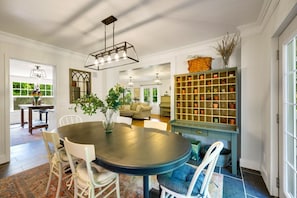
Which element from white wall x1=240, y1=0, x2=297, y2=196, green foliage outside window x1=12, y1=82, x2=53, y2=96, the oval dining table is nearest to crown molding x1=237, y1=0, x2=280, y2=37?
white wall x1=240, y1=0, x2=297, y2=196

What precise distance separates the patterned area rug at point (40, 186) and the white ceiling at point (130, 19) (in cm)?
241

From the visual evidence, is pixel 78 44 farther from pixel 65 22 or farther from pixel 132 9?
pixel 132 9

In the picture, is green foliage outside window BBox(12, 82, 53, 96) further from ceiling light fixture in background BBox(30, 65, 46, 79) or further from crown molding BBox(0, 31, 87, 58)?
crown molding BBox(0, 31, 87, 58)

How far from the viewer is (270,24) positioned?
1.87m

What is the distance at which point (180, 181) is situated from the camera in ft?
4.06

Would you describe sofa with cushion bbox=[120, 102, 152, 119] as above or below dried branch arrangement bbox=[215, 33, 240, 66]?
below

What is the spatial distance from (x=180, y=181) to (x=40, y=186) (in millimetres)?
1967

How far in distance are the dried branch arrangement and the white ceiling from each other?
164 millimetres

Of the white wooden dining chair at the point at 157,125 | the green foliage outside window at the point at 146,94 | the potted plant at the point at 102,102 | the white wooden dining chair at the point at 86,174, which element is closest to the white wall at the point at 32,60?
the potted plant at the point at 102,102

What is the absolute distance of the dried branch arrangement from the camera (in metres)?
2.52

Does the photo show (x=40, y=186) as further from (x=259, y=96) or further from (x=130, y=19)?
(x=259, y=96)

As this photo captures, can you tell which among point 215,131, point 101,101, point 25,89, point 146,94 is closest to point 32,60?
point 101,101

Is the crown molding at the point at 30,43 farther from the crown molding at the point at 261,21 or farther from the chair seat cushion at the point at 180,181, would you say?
the crown molding at the point at 261,21

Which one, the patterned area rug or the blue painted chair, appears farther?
the patterned area rug
